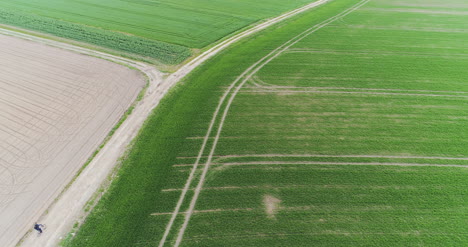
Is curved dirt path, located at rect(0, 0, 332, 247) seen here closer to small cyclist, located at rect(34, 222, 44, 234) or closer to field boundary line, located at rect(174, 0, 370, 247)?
small cyclist, located at rect(34, 222, 44, 234)

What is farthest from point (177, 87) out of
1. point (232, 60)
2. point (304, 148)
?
point (304, 148)

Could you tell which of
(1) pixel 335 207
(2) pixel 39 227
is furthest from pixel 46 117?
(1) pixel 335 207

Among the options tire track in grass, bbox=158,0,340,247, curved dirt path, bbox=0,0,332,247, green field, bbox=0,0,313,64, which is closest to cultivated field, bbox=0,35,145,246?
curved dirt path, bbox=0,0,332,247

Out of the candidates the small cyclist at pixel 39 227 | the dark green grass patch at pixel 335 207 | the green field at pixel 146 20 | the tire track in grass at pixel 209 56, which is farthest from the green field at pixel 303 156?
the green field at pixel 146 20

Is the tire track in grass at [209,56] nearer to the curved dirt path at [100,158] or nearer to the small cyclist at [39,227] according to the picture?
the curved dirt path at [100,158]

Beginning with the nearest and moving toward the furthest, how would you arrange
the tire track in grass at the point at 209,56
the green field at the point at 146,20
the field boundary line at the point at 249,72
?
the tire track in grass at the point at 209,56 → the field boundary line at the point at 249,72 → the green field at the point at 146,20

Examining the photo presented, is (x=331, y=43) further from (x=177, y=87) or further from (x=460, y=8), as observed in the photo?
(x=460, y=8)
